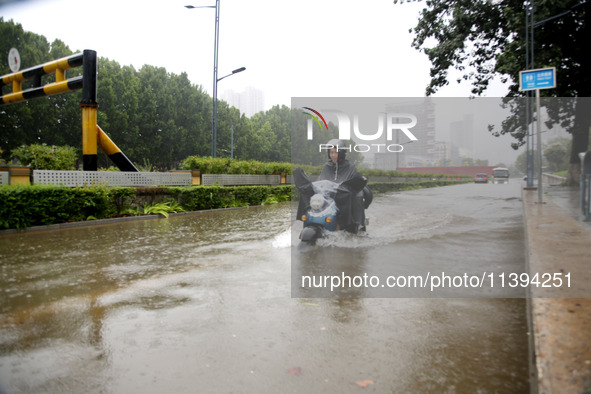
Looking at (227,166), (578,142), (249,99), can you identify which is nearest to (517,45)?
(578,142)

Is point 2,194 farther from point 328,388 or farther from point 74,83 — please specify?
point 328,388

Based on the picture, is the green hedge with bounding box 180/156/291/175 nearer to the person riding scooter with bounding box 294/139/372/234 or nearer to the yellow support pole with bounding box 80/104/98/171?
the yellow support pole with bounding box 80/104/98/171

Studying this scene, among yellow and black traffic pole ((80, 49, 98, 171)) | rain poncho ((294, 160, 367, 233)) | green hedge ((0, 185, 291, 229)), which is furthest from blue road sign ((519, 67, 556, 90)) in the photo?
yellow and black traffic pole ((80, 49, 98, 171))

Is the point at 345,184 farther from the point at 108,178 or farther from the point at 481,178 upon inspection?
the point at 108,178

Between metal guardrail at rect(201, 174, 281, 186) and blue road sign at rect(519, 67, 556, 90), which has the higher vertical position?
blue road sign at rect(519, 67, 556, 90)

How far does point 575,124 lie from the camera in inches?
564

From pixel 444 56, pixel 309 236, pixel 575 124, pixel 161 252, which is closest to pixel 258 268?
pixel 309 236

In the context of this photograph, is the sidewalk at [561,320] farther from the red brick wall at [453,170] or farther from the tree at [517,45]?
the tree at [517,45]

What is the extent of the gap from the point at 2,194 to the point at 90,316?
24.3 ft

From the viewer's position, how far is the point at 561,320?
307 centimetres

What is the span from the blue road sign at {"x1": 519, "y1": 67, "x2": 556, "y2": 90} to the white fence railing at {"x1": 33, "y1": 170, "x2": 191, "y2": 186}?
12.7 m

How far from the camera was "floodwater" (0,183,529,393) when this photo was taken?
2.87 m

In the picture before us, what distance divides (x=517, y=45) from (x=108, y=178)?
16.4 metres

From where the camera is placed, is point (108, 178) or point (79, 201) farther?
point (108, 178)
